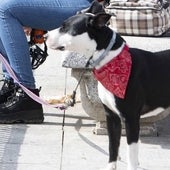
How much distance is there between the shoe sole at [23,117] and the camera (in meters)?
5.18

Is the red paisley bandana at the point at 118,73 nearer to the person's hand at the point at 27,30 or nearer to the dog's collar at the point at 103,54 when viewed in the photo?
the dog's collar at the point at 103,54

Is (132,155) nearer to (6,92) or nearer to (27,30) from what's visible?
(6,92)

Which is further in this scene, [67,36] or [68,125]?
[68,125]

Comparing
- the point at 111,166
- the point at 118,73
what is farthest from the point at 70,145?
the point at 118,73

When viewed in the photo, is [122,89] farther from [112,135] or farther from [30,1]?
[30,1]

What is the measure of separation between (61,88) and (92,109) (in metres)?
1.47

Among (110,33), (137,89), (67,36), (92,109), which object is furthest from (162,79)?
(92,109)

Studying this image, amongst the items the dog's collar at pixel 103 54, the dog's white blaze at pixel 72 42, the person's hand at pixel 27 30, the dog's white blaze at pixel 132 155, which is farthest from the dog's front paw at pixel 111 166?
the person's hand at pixel 27 30

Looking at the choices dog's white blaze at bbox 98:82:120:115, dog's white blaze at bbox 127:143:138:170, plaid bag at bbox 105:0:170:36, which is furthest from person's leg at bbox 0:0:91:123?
dog's white blaze at bbox 127:143:138:170

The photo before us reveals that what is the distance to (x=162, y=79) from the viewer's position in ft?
13.2

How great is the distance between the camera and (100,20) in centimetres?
364

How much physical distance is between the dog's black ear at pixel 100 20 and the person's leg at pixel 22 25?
1.31 metres

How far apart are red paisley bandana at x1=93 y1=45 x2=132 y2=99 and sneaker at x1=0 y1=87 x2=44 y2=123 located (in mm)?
1462

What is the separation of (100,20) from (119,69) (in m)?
0.39
